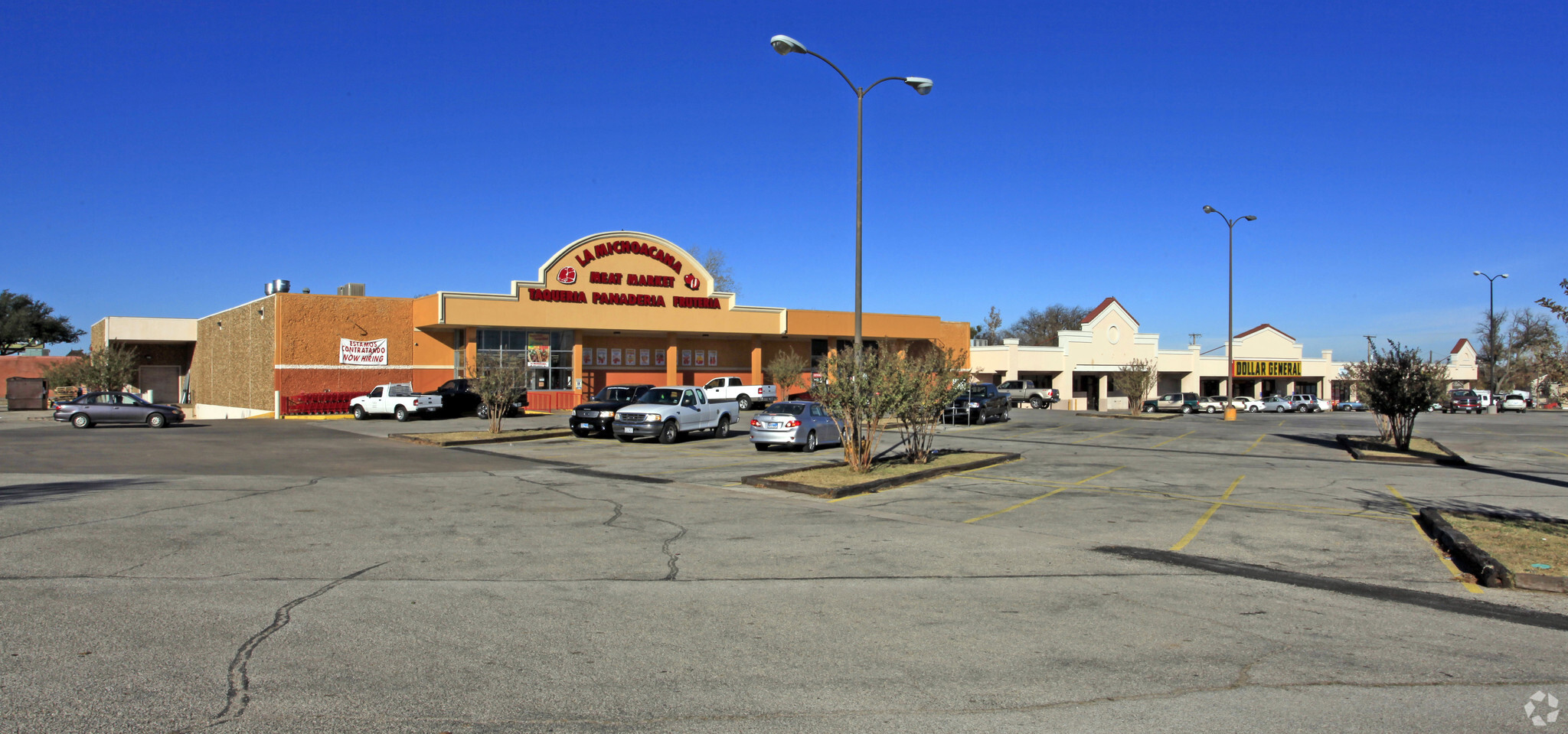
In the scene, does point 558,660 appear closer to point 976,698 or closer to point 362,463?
point 976,698

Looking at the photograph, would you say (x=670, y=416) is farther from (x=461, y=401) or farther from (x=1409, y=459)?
(x=1409, y=459)

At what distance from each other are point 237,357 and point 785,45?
39.7 m

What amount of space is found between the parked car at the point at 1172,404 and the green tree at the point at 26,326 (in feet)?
303

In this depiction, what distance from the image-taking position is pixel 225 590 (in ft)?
22.4

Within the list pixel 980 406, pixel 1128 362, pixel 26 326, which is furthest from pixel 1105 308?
pixel 26 326

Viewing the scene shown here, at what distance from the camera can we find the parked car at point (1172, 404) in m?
53.3

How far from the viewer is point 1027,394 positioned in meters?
A: 53.9

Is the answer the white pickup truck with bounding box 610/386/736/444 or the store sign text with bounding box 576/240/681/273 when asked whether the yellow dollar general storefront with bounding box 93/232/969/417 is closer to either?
the store sign text with bounding box 576/240/681/273

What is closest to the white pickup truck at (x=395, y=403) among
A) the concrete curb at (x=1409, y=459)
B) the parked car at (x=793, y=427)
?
the parked car at (x=793, y=427)

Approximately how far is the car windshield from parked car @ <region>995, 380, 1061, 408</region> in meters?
30.9

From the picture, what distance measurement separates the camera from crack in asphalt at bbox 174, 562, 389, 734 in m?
4.25

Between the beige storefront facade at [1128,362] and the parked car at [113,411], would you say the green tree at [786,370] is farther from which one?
the parked car at [113,411]

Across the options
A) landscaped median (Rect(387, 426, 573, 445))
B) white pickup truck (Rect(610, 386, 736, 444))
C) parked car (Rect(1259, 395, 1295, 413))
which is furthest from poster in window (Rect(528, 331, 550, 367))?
parked car (Rect(1259, 395, 1295, 413))

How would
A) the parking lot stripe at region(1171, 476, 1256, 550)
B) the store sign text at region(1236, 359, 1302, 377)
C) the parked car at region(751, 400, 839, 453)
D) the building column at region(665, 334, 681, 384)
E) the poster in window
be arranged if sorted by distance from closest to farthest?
the parking lot stripe at region(1171, 476, 1256, 550) → the parked car at region(751, 400, 839, 453) → the poster in window → the building column at region(665, 334, 681, 384) → the store sign text at region(1236, 359, 1302, 377)
